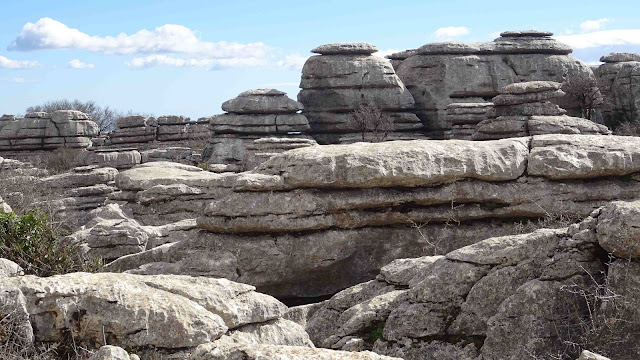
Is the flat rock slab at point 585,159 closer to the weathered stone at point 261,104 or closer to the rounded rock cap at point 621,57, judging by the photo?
the weathered stone at point 261,104

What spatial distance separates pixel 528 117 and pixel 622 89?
508 inches

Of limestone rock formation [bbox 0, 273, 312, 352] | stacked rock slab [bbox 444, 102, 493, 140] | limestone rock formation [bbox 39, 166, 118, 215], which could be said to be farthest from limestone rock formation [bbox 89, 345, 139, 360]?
stacked rock slab [bbox 444, 102, 493, 140]

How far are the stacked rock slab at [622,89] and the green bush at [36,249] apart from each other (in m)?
29.7

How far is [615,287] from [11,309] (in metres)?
4.60

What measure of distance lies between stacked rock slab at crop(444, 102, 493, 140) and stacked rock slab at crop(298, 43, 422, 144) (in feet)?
12.7

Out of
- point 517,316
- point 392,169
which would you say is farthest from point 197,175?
point 517,316

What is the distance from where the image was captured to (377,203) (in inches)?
442

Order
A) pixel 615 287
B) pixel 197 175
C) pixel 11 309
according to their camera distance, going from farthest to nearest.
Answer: pixel 197 175, pixel 615 287, pixel 11 309

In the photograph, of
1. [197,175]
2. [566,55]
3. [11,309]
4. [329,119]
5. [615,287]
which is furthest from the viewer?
[566,55]

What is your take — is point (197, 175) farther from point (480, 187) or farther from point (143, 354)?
point (143, 354)

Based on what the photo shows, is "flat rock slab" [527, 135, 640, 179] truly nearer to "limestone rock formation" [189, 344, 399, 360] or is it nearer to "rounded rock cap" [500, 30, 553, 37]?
"limestone rock formation" [189, 344, 399, 360]

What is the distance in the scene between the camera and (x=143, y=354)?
5.93 m

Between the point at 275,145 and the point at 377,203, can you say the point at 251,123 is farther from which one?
the point at 377,203

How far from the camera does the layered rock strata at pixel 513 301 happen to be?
22.5 ft
